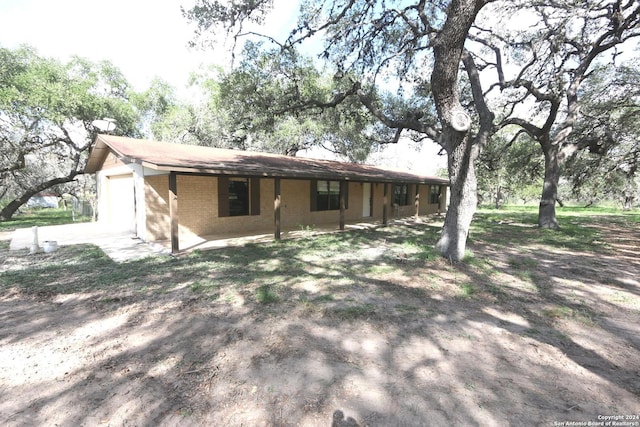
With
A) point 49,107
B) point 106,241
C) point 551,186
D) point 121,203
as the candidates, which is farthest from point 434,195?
point 49,107

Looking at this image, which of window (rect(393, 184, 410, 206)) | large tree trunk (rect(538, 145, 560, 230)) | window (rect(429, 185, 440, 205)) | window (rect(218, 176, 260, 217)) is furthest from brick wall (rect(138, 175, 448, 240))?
large tree trunk (rect(538, 145, 560, 230))

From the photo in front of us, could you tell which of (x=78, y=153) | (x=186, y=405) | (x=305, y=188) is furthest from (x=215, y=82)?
(x=186, y=405)

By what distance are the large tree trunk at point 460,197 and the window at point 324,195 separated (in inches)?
224

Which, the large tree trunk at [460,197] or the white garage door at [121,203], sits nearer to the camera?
the large tree trunk at [460,197]

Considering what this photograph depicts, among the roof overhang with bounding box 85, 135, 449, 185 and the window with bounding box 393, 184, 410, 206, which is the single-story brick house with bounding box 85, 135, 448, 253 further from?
the window with bounding box 393, 184, 410, 206

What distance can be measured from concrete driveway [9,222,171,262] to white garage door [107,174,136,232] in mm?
400

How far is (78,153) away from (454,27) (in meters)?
20.1

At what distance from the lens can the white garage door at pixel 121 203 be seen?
9750 millimetres

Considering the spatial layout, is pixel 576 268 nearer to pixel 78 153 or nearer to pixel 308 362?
pixel 308 362

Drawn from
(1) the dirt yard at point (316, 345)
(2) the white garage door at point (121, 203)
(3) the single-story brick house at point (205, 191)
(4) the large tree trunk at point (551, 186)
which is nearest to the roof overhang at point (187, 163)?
(3) the single-story brick house at point (205, 191)

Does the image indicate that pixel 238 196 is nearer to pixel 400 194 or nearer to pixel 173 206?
pixel 173 206

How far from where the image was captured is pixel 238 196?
1020cm

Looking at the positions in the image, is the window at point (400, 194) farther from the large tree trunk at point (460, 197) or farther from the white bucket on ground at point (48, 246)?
the white bucket on ground at point (48, 246)

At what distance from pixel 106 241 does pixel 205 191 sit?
316 centimetres
